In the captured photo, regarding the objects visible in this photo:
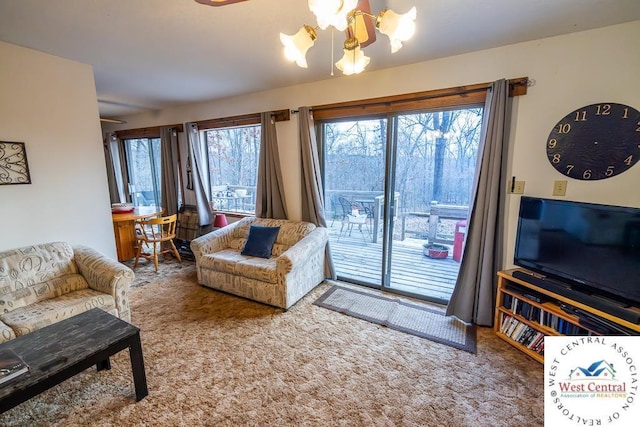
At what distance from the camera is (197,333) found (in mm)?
Answer: 2430

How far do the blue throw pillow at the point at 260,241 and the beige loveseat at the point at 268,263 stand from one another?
0.23ft

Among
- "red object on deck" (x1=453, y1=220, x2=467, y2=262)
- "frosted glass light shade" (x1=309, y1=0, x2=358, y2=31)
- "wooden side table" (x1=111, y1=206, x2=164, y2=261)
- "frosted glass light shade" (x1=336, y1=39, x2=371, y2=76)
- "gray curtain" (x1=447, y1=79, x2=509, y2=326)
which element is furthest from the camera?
"wooden side table" (x1=111, y1=206, x2=164, y2=261)

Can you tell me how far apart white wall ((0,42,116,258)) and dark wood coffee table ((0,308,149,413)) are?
4.30 ft

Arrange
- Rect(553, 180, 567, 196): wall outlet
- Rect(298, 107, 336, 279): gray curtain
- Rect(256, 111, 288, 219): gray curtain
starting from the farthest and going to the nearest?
1. Rect(256, 111, 288, 219): gray curtain
2. Rect(298, 107, 336, 279): gray curtain
3. Rect(553, 180, 567, 196): wall outlet

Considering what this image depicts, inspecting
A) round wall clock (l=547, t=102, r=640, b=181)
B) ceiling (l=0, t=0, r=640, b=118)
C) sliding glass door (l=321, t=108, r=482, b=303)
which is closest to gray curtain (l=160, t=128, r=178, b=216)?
ceiling (l=0, t=0, r=640, b=118)

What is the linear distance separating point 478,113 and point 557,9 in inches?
36.4

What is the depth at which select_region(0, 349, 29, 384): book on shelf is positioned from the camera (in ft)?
4.35

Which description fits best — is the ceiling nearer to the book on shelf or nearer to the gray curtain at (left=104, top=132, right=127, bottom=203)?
the book on shelf

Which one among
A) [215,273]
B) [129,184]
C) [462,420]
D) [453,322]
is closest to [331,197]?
[215,273]

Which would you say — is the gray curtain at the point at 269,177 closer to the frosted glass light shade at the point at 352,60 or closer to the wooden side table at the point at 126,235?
the wooden side table at the point at 126,235

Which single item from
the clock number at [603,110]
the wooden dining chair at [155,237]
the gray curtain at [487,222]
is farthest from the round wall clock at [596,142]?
the wooden dining chair at [155,237]

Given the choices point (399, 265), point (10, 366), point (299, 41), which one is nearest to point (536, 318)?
point (399, 265)

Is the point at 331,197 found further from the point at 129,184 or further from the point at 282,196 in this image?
the point at 129,184

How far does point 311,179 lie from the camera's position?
11.0 feet
